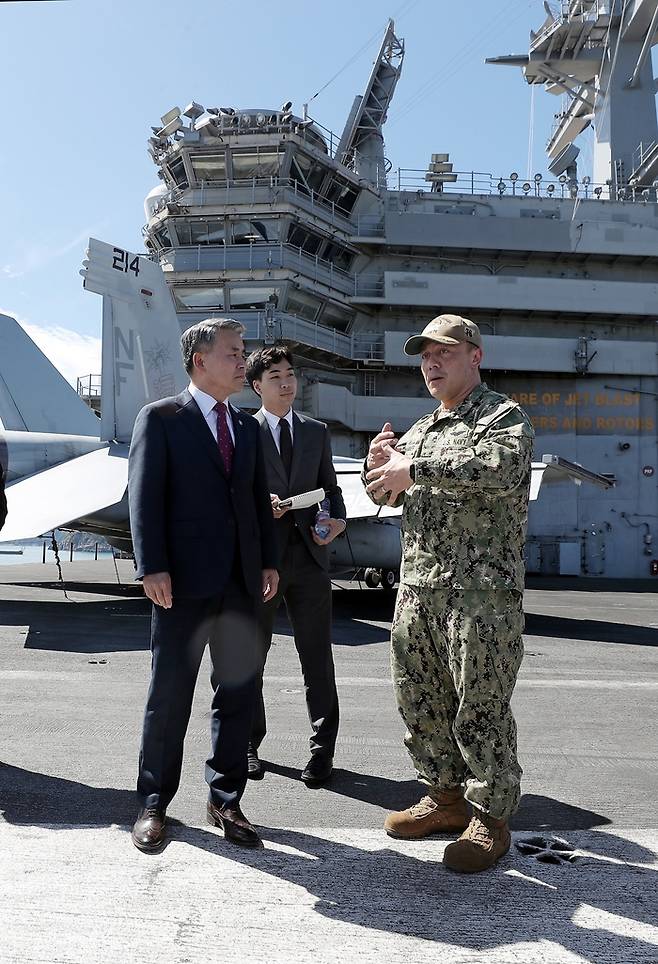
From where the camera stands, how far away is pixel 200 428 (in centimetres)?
354

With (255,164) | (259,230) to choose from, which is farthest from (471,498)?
(255,164)

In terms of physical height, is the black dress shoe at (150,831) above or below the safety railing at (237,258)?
below

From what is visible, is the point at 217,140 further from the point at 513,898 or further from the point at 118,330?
the point at 513,898

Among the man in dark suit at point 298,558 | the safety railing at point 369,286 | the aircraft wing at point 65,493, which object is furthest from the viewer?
the safety railing at point 369,286

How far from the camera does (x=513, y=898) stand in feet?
9.18

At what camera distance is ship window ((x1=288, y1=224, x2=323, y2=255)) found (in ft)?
92.4

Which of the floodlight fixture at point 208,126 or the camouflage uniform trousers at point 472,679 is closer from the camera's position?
the camouflage uniform trousers at point 472,679

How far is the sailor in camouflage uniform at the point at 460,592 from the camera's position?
308 cm

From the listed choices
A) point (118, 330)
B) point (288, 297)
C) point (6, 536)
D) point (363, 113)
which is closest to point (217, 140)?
point (288, 297)

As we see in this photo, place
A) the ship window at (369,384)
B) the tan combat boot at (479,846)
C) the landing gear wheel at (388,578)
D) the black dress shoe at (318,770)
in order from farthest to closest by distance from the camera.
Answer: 1. the ship window at (369,384)
2. the landing gear wheel at (388,578)
3. the black dress shoe at (318,770)
4. the tan combat boot at (479,846)

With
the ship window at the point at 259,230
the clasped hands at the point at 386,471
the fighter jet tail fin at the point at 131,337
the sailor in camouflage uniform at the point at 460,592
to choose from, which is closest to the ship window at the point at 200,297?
the ship window at the point at 259,230

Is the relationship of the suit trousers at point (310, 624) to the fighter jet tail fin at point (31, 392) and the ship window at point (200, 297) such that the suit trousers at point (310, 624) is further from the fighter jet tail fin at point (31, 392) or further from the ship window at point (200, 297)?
the ship window at point (200, 297)

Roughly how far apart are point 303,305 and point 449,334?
86.6 feet

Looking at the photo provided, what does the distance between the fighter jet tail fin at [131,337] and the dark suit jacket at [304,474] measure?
9.87m
